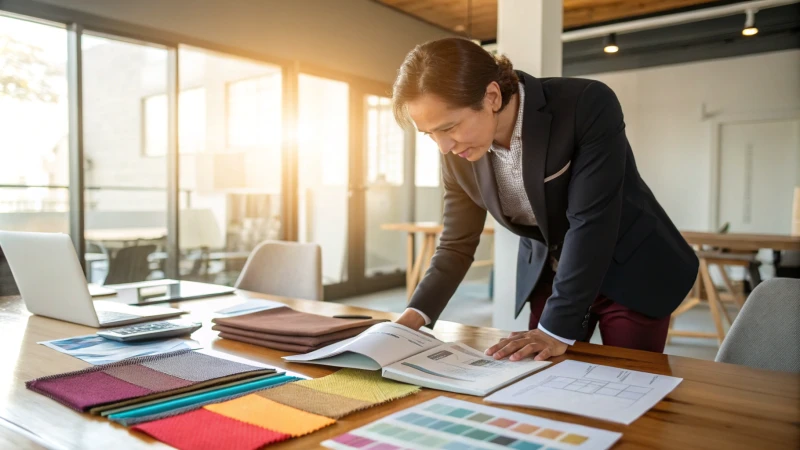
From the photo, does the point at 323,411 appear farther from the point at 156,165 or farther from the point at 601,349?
the point at 156,165

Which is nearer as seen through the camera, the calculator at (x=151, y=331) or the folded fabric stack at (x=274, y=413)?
the folded fabric stack at (x=274, y=413)

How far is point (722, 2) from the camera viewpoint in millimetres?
5766

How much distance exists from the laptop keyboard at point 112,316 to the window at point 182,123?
9.52ft

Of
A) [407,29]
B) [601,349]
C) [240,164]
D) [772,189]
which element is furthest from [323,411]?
[772,189]

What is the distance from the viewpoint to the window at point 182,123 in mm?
4562

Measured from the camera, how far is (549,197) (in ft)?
4.75

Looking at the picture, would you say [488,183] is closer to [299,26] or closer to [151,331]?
[151,331]

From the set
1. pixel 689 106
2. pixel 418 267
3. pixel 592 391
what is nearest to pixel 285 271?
pixel 592 391

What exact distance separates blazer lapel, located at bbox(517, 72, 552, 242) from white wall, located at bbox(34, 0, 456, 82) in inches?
133

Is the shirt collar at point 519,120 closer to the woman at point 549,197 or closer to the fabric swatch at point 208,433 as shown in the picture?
the woman at point 549,197

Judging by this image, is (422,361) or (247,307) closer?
(422,361)

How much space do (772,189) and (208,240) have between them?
6.15 meters

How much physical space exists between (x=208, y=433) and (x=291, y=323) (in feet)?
2.02

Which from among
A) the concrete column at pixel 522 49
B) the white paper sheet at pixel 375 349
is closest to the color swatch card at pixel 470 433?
the white paper sheet at pixel 375 349
